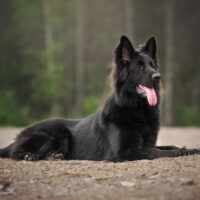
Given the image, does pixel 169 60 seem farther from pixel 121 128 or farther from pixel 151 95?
pixel 121 128

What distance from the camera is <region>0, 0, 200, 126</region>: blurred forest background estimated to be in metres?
21.3

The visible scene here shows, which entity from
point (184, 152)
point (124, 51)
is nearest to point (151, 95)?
point (124, 51)

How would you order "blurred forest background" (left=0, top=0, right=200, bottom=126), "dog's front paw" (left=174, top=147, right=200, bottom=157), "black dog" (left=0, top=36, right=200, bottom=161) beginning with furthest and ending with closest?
"blurred forest background" (left=0, top=0, right=200, bottom=126) → "black dog" (left=0, top=36, right=200, bottom=161) → "dog's front paw" (left=174, top=147, right=200, bottom=157)

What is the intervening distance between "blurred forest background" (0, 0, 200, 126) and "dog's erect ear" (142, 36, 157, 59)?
1366 cm

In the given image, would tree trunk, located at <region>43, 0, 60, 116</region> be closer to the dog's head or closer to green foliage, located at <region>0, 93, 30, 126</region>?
green foliage, located at <region>0, 93, 30, 126</region>

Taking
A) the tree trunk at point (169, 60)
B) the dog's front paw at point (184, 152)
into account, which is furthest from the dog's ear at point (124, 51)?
the tree trunk at point (169, 60)

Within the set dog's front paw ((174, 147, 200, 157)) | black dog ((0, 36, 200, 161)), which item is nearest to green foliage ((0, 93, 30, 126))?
black dog ((0, 36, 200, 161))

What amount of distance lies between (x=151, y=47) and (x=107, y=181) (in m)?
3.08

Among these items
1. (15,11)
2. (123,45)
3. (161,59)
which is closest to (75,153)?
(123,45)

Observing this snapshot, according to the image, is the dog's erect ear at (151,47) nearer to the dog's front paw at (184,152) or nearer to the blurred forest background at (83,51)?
the dog's front paw at (184,152)

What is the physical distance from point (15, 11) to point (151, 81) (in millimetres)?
A: 23834

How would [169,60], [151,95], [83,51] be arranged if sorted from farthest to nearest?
[83,51], [169,60], [151,95]

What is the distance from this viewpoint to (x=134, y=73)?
224 inches

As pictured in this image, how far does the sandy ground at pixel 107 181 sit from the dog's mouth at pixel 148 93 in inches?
48.2
